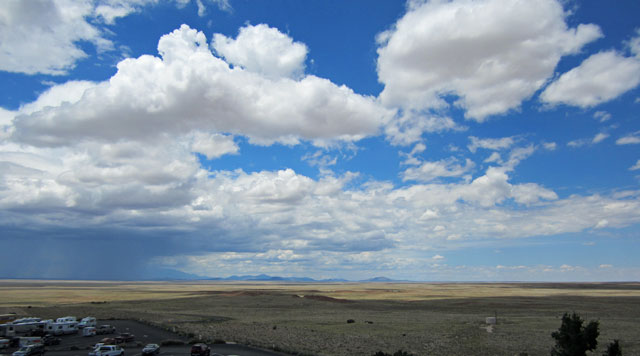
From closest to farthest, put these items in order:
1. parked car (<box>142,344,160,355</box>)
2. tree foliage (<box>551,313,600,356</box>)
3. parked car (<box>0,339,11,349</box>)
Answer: tree foliage (<box>551,313,600,356</box>) < parked car (<box>142,344,160,355</box>) < parked car (<box>0,339,11,349</box>)

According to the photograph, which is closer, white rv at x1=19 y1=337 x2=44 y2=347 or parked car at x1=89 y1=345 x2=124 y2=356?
parked car at x1=89 y1=345 x2=124 y2=356

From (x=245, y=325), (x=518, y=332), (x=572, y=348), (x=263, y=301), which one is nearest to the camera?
(x=572, y=348)

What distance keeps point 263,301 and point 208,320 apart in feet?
159

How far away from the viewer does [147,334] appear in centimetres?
5600

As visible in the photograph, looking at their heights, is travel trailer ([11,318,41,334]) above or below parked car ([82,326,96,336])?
above

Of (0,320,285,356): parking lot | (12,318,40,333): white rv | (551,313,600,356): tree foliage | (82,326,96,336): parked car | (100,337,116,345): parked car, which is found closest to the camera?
(551,313,600,356): tree foliage

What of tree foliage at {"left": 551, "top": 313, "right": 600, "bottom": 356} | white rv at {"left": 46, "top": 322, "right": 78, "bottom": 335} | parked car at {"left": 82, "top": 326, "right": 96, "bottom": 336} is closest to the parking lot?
parked car at {"left": 82, "top": 326, "right": 96, "bottom": 336}

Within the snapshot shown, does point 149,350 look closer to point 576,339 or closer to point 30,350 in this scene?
point 30,350

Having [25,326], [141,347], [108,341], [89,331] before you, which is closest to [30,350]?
[108,341]

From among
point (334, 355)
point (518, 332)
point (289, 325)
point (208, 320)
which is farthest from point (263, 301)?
point (334, 355)

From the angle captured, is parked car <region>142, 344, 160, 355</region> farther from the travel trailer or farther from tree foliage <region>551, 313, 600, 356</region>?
tree foliage <region>551, 313, 600, 356</region>

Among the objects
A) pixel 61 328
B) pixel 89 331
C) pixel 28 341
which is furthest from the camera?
pixel 61 328

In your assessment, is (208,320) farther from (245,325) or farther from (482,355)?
(482,355)

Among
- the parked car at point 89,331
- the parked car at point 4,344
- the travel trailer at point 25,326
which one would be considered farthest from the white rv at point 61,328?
the parked car at point 4,344
